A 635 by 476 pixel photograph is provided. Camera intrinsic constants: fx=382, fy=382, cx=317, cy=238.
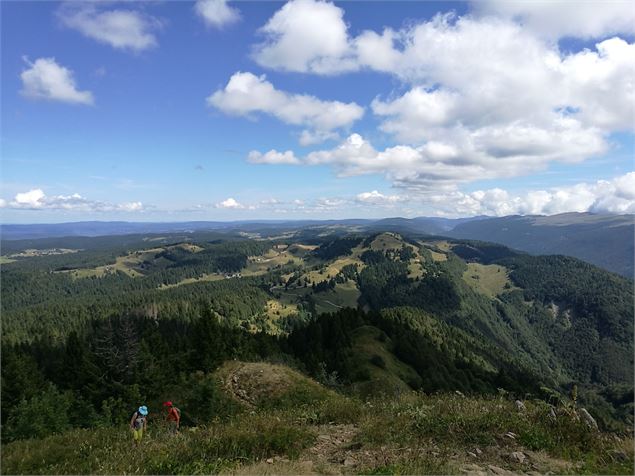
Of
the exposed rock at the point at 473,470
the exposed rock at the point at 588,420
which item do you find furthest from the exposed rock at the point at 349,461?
the exposed rock at the point at 588,420

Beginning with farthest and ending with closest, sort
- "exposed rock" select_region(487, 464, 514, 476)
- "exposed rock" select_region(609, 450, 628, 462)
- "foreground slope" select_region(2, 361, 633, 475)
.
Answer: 1. "exposed rock" select_region(609, 450, 628, 462)
2. "foreground slope" select_region(2, 361, 633, 475)
3. "exposed rock" select_region(487, 464, 514, 476)

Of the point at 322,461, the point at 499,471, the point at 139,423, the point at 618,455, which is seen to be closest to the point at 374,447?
the point at 322,461

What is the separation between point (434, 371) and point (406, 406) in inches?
3706

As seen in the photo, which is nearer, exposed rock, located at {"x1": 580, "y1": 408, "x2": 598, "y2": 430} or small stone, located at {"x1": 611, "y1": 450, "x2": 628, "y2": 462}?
small stone, located at {"x1": 611, "y1": 450, "x2": 628, "y2": 462}

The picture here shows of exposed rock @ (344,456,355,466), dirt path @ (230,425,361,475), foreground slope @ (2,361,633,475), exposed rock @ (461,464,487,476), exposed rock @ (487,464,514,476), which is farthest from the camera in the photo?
exposed rock @ (344,456,355,466)

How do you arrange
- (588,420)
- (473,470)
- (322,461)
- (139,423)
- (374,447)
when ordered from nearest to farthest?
(473,470)
(322,461)
(374,447)
(588,420)
(139,423)

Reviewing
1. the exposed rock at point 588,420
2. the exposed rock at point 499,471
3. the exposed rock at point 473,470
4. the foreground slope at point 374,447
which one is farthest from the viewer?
the exposed rock at point 588,420

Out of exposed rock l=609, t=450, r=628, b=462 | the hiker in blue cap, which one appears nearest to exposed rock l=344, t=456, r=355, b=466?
exposed rock l=609, t=450, r=628, b=462

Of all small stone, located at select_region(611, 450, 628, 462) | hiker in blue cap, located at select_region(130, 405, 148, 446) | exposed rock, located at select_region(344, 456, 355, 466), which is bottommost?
hiker in blue cap, located at select_region(130, 405, 148, 446)

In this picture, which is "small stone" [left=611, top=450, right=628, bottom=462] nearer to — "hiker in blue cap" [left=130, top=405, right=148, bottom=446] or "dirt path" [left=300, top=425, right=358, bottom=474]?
"dirt path" [left=300, top=425, right=358, bottom=474]

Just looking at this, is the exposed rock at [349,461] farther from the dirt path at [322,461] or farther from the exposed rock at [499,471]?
the exposed rock at [499,471]

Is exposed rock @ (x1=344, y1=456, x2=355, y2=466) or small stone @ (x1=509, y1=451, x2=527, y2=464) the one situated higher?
small stone @ (x1=509, y1=451, x2=527, y2=464)

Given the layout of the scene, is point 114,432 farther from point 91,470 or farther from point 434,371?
point 434,371

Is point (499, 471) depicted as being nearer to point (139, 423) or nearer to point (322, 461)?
point (322, 461)
